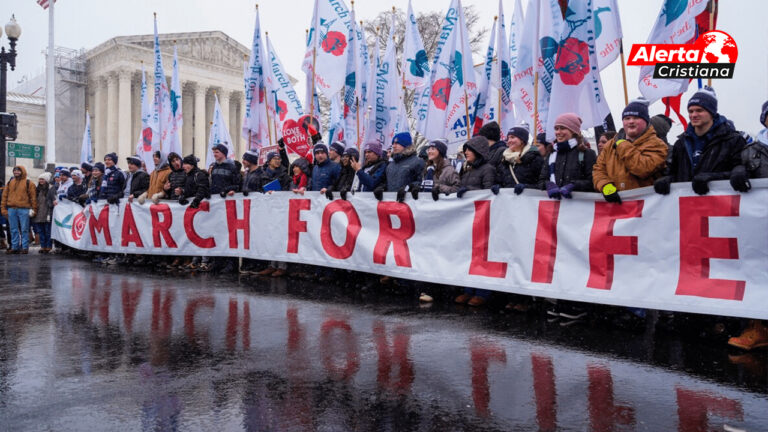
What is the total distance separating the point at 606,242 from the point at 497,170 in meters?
1.86

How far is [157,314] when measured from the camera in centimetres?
612

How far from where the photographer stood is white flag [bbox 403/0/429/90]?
1312cm

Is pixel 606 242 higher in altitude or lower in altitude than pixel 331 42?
lower

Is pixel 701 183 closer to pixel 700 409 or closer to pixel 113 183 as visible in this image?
pixel 700 409

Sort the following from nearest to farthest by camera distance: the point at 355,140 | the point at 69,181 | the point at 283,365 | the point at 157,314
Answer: the point at 283,365 → the point at 157,314 → the point at 355,140 → the point at 69,181

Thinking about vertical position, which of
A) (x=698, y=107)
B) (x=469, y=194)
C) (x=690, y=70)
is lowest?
(x=469, y=194)

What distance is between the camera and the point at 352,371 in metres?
4.04

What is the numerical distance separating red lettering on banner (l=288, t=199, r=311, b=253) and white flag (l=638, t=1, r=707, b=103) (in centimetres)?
476

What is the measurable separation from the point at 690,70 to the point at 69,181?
13.6m

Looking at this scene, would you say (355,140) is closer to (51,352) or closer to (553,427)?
(51,352)

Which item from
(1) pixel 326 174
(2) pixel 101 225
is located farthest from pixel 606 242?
(2) pixel 101 225

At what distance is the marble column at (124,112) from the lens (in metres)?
52.8

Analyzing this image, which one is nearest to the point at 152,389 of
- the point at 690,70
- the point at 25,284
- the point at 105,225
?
the point at 25,284

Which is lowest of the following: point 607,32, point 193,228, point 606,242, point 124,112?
point 193,228
